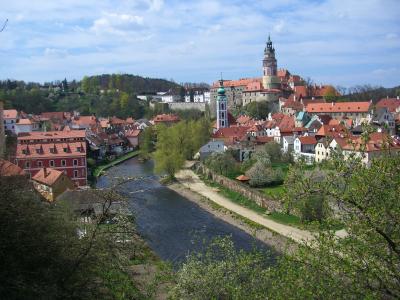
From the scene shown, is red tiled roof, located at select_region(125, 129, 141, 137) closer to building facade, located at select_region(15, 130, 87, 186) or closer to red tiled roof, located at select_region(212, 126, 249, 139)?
red tiled roof, located at select_region(212, 126, 249, 139)

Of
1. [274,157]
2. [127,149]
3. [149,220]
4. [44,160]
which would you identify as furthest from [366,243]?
[127,149]

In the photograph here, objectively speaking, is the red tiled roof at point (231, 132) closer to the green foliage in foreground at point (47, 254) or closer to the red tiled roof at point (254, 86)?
the red tiled roof at point (254, 86)

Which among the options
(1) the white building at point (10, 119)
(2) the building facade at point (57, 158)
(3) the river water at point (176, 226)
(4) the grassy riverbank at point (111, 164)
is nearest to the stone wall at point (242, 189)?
(3) the river water at point (176, 226)

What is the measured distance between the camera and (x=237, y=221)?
2230cm

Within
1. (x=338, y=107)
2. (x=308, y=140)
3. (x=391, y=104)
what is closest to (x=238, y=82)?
(x=338, y=107)

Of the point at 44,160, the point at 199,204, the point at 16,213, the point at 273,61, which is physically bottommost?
the point at 199,204

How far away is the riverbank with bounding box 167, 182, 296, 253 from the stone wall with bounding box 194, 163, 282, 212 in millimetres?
1680

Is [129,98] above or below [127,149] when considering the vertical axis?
above

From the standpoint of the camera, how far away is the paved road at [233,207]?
63.7ft

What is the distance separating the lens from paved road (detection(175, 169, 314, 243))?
19422 mm

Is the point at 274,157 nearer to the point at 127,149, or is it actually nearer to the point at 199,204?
the point at 199,204

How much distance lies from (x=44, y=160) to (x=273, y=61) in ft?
156

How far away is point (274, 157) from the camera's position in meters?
34.7

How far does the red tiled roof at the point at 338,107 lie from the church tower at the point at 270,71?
14.4 m
